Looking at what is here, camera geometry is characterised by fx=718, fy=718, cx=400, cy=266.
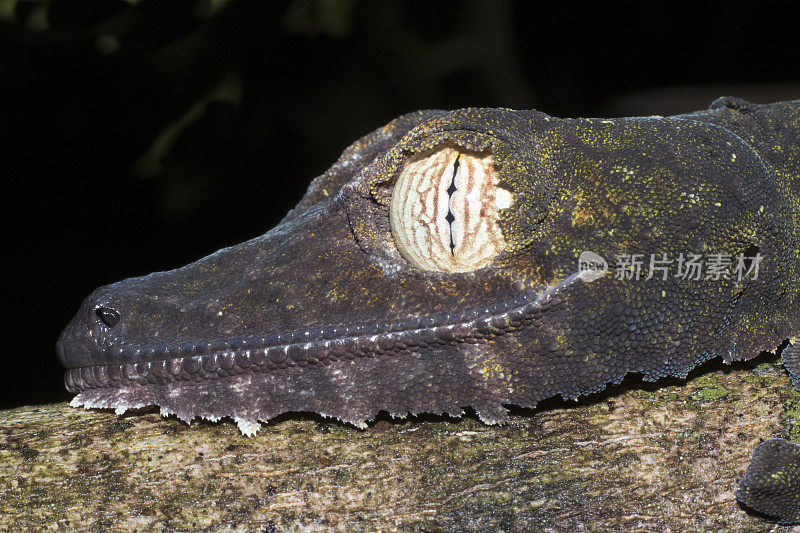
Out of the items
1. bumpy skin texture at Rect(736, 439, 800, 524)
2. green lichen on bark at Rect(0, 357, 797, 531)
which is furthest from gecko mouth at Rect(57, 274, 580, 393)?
bumpy skin texture at Rect(736, 439, 800, 524)

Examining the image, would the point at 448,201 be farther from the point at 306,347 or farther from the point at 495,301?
the point at 306,347

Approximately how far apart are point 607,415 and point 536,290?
0.53 meters

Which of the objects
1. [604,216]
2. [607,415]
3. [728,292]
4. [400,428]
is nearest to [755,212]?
[728,292]

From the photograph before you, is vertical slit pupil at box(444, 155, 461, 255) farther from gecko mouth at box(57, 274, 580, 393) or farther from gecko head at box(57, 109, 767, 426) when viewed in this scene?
gecko mouth at box(57, 274, 580, 393)

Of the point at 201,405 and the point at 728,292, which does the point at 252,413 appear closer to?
the point at 201,405

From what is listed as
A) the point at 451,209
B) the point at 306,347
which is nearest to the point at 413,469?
the point at 306,347

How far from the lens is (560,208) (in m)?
2.31

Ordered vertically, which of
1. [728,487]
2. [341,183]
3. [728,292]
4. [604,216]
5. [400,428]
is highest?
[341,183]

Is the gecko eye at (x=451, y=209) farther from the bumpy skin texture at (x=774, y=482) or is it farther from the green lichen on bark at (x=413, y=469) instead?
the bumpy skin texture at (x=774, y=482)

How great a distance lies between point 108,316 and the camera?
252cm

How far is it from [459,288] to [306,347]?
1.73ft

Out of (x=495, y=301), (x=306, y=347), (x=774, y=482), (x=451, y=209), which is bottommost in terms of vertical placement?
(x=774, y=482)

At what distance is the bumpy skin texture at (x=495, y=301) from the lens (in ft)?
7.35

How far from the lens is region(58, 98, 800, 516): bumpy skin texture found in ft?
7.35
